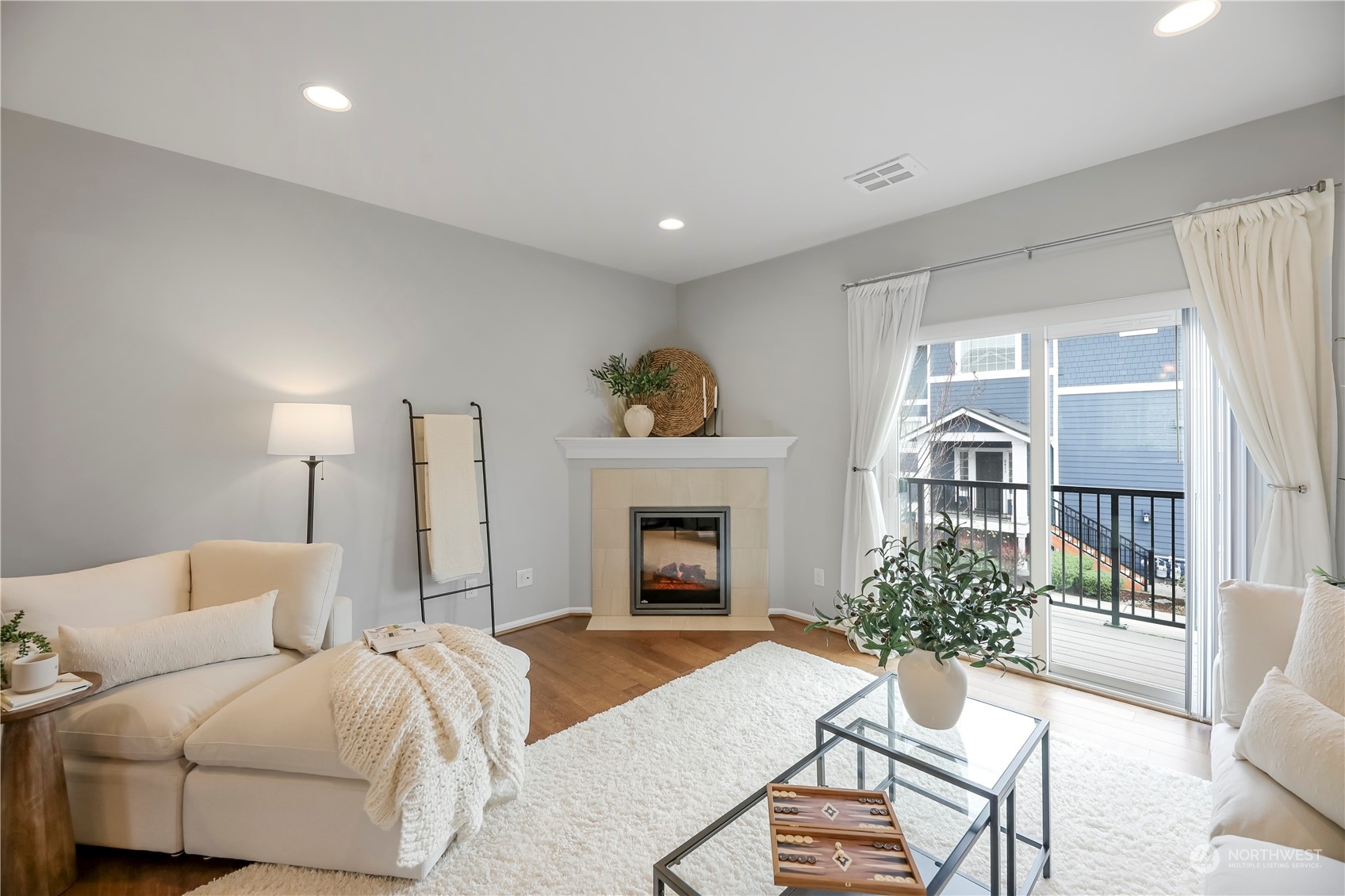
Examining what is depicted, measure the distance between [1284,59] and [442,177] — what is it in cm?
331

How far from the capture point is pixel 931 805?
1.67m

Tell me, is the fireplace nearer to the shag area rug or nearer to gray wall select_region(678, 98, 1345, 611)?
gray wall select_region(678, 98, 1345, 611)

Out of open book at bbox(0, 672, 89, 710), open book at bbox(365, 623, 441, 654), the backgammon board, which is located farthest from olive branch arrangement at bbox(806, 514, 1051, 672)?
open book at bbox(0, 672, 89, 710)

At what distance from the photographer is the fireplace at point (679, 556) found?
13.1 feet

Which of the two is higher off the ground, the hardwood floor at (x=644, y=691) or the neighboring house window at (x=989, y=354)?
the neighboring house window at (x=989, y=354)

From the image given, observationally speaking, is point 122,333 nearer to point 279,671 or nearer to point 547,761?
point 279,671

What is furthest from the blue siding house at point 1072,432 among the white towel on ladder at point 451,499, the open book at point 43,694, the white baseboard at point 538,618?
the open book at point 43,694

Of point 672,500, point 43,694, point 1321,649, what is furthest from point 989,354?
point 43,694

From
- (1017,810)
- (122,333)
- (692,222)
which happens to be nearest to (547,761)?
(1017,810)

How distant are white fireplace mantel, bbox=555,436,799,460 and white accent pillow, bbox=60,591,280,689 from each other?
2127 mm

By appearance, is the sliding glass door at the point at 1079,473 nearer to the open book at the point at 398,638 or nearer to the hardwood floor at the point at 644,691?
the hardwood floor at the point at 644,691

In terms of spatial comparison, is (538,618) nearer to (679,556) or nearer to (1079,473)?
(679,556)

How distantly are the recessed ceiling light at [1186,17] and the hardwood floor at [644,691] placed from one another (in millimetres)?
2552

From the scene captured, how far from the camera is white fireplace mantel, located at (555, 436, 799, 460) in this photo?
3.96 m
